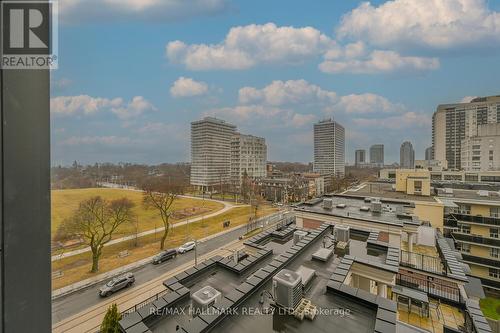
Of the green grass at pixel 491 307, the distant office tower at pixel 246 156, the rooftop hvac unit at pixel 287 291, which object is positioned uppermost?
the distant office tower at pixel 246 156

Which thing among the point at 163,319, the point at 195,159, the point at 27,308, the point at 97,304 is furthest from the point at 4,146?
the point at 195,159

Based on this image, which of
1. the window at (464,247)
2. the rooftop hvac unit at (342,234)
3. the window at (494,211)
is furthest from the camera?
the window at (464,247)

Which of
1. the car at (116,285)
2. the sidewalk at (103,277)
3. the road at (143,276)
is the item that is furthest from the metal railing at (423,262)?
the sidewalk at (103,277)

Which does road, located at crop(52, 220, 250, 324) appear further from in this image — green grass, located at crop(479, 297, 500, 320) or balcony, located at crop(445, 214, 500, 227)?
balcony, located at crop(445, 214, 500, 227)

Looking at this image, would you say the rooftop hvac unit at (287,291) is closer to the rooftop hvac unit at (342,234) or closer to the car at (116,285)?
the rooftop hvac unit at (342,234)

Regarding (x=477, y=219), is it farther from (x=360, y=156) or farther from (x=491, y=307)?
(x=360, y=156)

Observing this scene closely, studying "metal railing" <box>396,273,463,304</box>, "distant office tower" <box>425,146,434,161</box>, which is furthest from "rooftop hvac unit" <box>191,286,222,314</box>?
"distant office tower" <box>425,146,434,161</box>

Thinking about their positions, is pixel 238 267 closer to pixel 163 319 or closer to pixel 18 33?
pixel 163 319

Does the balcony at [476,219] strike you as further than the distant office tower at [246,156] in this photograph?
No
